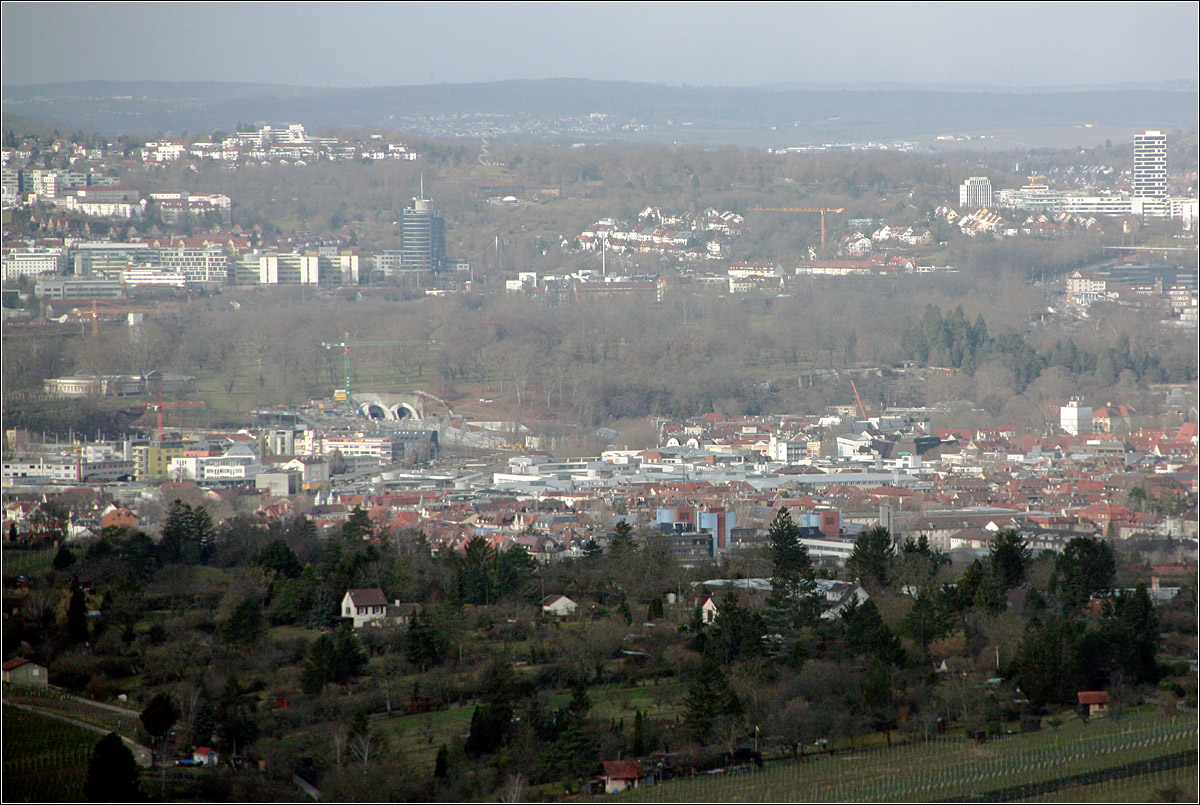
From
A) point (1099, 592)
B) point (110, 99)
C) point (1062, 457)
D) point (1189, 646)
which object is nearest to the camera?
point (1189, 646)

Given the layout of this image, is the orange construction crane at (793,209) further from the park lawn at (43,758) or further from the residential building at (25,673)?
the park lawn at (43,758)

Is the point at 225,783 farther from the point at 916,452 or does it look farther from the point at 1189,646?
the point at 916,452

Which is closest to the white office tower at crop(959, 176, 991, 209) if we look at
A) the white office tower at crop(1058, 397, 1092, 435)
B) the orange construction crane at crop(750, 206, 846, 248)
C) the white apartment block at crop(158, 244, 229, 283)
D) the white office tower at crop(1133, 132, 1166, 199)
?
the orange construction crane at crop(750, 206, 846, 248)

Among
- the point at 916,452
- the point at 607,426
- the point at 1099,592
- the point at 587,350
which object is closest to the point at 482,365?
the point at 587,350

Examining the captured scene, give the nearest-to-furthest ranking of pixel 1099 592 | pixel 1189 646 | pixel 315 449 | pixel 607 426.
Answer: pixel 1189 646
pixel 1099 592
pixel 315 449
pixel 607 426

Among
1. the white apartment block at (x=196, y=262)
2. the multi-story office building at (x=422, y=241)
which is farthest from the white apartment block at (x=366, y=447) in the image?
the multi-story office building at (x=422, y=241)
